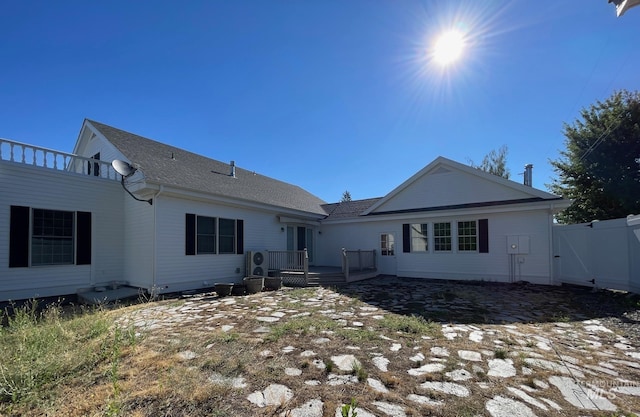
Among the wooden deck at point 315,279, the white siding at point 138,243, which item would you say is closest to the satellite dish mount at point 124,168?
the white siding at point 138,243

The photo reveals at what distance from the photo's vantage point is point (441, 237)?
12906mm

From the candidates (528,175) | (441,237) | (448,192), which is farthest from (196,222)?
(528,175)

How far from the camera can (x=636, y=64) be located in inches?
326

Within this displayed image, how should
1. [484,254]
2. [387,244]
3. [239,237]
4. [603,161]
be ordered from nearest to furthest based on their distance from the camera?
1. [239,237]
2. [484,254]
3. [387,244]
4. [603,161]

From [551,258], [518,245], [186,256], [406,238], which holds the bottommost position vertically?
[551,258]

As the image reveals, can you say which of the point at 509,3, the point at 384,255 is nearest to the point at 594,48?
the point at 509,3

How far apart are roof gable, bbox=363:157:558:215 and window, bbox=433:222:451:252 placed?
0.90 metres

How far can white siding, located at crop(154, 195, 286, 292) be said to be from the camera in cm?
924

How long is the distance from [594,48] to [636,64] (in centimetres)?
112

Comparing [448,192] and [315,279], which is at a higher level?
[448,192]

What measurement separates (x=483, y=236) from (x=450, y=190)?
2.35m

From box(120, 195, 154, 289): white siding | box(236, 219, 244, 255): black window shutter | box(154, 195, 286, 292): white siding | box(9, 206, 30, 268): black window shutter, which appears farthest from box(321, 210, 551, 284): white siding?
box(9, 206, 30, 268): black window shutter

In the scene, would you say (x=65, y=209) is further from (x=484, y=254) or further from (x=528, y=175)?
(x=528, y=175)

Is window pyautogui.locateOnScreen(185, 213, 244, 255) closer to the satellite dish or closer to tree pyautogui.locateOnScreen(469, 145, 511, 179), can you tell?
the satellite dish
